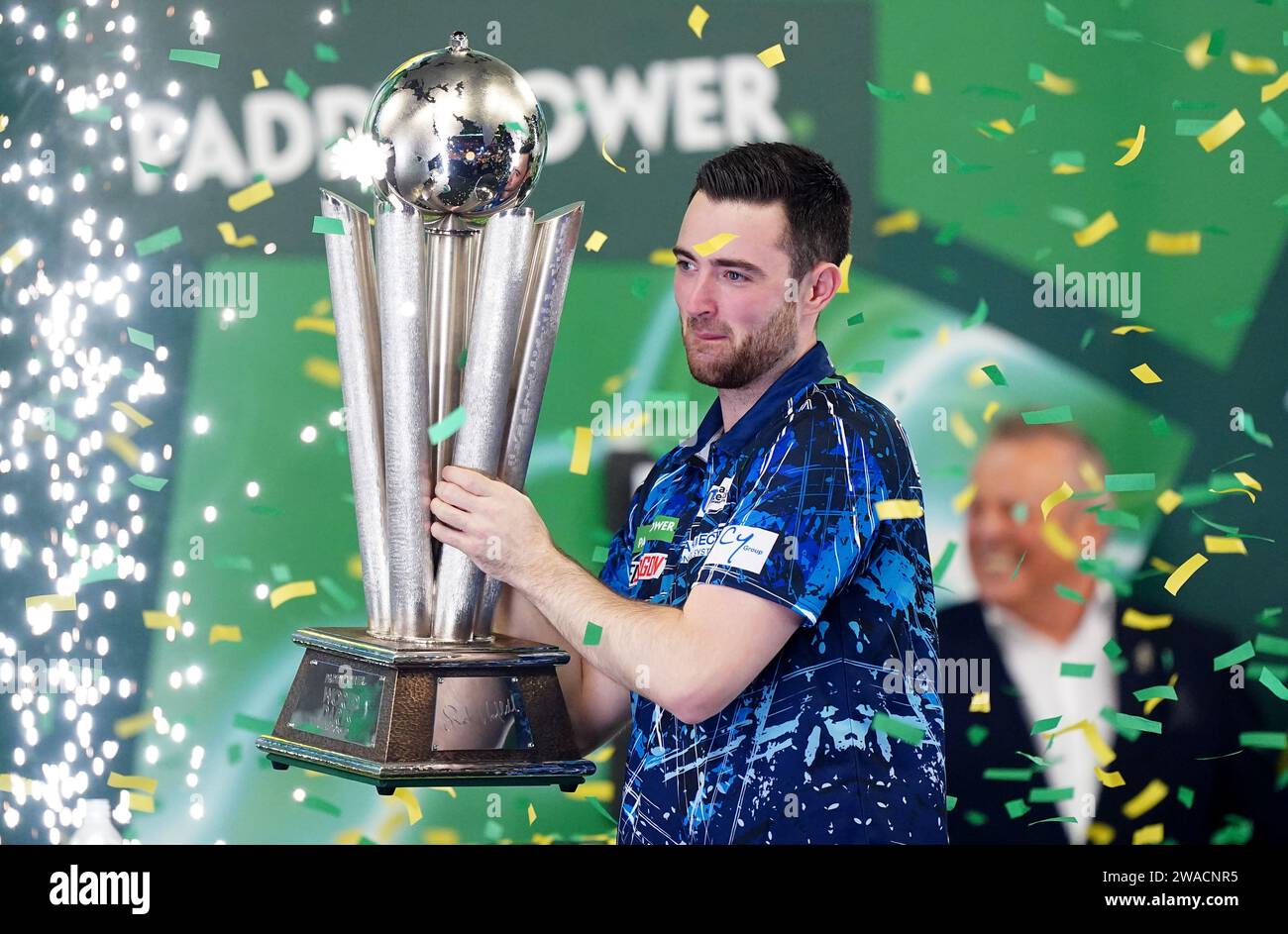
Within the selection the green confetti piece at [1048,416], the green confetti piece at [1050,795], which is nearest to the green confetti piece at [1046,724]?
the green confetti piece at [1050,795]

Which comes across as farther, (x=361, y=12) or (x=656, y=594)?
(x=361, y=12)

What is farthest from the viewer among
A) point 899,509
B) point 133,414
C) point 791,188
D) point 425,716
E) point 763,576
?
point 133,414

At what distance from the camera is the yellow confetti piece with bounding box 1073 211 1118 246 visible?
10.1 ft

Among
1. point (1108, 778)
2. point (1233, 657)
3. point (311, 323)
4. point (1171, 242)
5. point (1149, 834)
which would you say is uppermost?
point (1171, 242)

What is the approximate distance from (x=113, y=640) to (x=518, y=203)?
181 centimetres

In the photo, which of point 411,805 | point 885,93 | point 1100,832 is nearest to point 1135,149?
point 885,93

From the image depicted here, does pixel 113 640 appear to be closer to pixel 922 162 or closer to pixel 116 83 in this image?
pixel 116 83

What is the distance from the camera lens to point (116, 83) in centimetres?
304

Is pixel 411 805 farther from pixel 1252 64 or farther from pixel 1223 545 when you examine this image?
pixel 1252 64

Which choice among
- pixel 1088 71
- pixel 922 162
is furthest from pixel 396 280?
pixel 1088 71

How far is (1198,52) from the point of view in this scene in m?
3.06

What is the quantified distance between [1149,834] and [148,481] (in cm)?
231

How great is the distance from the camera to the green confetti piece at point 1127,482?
3.06 m
